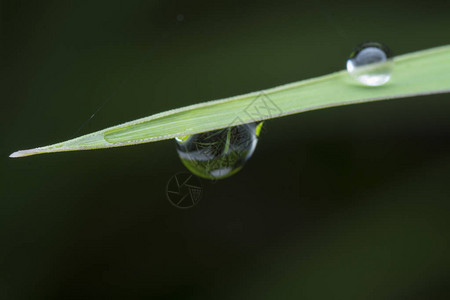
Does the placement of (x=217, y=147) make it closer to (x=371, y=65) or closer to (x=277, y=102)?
(x=277, y=102)

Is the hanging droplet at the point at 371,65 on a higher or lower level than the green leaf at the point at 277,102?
higher

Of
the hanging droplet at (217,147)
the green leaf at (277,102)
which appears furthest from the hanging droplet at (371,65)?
the hanging droplet at (217,147)

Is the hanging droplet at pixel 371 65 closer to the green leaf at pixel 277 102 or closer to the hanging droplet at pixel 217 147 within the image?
the green leaf at pixel 277 102

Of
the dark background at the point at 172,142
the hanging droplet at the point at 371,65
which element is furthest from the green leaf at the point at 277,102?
the dark background at the point at 172,142

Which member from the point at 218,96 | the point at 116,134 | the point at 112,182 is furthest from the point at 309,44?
the point at 116,134

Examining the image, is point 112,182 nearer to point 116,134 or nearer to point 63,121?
point 63,121

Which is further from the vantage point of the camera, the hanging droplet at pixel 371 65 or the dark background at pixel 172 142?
the dark background at pixel 172 142

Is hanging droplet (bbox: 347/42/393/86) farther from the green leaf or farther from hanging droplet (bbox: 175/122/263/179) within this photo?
hanging droplet (bbox: 175/122/263/179)
